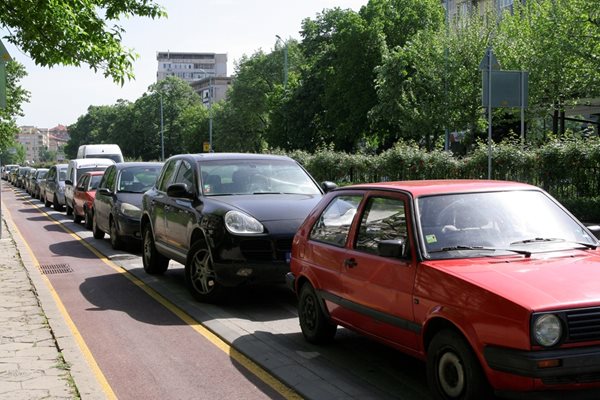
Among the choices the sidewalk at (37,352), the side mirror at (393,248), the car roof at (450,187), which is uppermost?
the car roof at (450,187)

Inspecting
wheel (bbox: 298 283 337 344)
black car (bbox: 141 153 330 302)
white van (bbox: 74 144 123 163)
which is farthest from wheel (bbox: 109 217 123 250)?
white van (bbox: 74 144 123 163)

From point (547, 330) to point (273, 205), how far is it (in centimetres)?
494

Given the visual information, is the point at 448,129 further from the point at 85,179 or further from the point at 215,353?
the point at 215,353

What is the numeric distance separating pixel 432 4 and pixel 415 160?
101 ft

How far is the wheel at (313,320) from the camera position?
21.0 feet

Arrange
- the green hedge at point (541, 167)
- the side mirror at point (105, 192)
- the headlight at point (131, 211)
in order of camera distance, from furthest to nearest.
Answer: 1. the green hedge at point (541, 167)
2. the side mirror at point (105, 192)
3. the headlight at point (131, 211)

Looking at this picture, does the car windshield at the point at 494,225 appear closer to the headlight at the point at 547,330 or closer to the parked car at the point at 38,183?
the headlight at the point at 547,330

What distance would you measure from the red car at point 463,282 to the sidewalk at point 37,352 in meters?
2.12

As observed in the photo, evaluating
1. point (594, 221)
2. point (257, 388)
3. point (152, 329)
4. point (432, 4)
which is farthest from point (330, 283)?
point (432, 4)

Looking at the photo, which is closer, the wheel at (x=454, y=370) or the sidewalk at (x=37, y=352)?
the wheel at (x=454, y=370)

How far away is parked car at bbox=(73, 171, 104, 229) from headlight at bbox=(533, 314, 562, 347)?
16.2 m

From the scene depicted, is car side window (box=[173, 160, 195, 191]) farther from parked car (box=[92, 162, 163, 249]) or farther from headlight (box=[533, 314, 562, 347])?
headlight (box=[533, 314, 562, 347])

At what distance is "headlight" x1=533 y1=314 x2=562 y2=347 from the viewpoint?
13.1ft

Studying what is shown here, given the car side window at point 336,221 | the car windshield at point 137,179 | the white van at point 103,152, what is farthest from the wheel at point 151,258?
the white van at point 103,152
